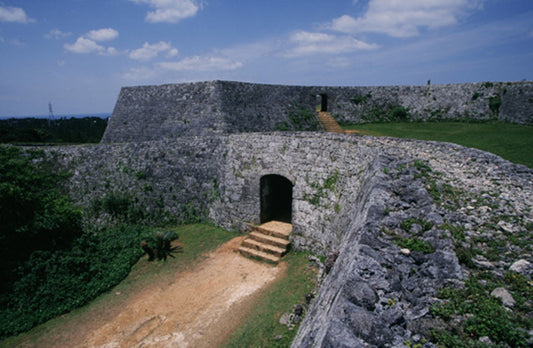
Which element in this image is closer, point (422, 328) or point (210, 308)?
point (422, 328)

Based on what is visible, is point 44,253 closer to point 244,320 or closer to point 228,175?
point 228,175

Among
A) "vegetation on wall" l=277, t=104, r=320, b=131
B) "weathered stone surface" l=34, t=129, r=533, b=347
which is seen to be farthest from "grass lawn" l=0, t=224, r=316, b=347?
"vegetation on wall" l=277, t=104, r=320, b=131

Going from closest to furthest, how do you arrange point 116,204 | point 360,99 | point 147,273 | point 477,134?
1. point 147,273
2. point 116,204
3. point 477,134
4. point 360,99

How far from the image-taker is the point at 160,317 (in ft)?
24.7

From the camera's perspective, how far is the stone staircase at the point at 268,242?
992cm

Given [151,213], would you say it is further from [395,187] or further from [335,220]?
[395,187]

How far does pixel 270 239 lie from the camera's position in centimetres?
1048

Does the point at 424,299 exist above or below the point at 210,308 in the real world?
above

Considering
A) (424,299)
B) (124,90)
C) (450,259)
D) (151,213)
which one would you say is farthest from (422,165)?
(124,90)

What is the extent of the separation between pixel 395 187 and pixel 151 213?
1162 cm

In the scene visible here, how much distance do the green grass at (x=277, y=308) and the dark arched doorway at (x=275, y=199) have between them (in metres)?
2.75

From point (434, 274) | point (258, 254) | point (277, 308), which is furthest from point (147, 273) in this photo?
point (434, 274)

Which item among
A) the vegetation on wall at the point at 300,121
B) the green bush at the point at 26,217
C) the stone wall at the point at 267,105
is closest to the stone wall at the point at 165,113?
the stone wall at the point at 267,105

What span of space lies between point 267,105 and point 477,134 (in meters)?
12.0
